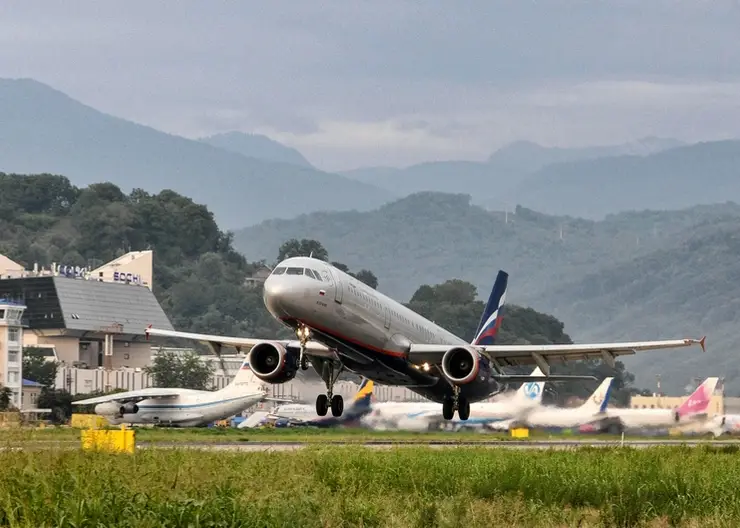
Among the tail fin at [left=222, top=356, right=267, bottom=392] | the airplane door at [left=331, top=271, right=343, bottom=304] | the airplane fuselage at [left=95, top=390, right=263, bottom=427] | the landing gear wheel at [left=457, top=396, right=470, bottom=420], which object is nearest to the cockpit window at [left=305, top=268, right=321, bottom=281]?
the airplane door at [left=331, top=271, right=343, bottom=304]

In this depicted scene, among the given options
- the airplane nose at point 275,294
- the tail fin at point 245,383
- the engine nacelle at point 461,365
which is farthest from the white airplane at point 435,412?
the airplane nose at point 275,294

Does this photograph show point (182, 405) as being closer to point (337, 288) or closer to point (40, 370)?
point (40, 370)

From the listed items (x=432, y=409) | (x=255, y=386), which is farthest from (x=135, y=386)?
(x=432, y=409)

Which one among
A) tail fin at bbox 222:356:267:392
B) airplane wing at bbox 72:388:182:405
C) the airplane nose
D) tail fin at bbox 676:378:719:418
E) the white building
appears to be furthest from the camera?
the white building

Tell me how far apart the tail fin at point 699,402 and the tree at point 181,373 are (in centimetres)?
6722

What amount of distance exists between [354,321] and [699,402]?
63924 mm

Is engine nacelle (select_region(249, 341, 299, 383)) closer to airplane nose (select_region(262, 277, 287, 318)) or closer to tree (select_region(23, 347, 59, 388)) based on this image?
airplane nose (select_region(262, 277, 287, 318))

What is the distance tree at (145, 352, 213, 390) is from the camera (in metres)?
172

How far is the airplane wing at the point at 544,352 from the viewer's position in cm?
6194

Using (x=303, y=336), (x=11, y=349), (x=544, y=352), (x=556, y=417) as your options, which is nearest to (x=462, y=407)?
(x=544, y=352)

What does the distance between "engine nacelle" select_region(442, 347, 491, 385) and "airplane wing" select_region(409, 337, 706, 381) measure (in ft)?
1.36

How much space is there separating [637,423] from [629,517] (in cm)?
7396

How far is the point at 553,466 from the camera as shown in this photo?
42.6 meters

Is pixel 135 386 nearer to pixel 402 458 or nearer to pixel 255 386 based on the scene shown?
pixel 255 386
